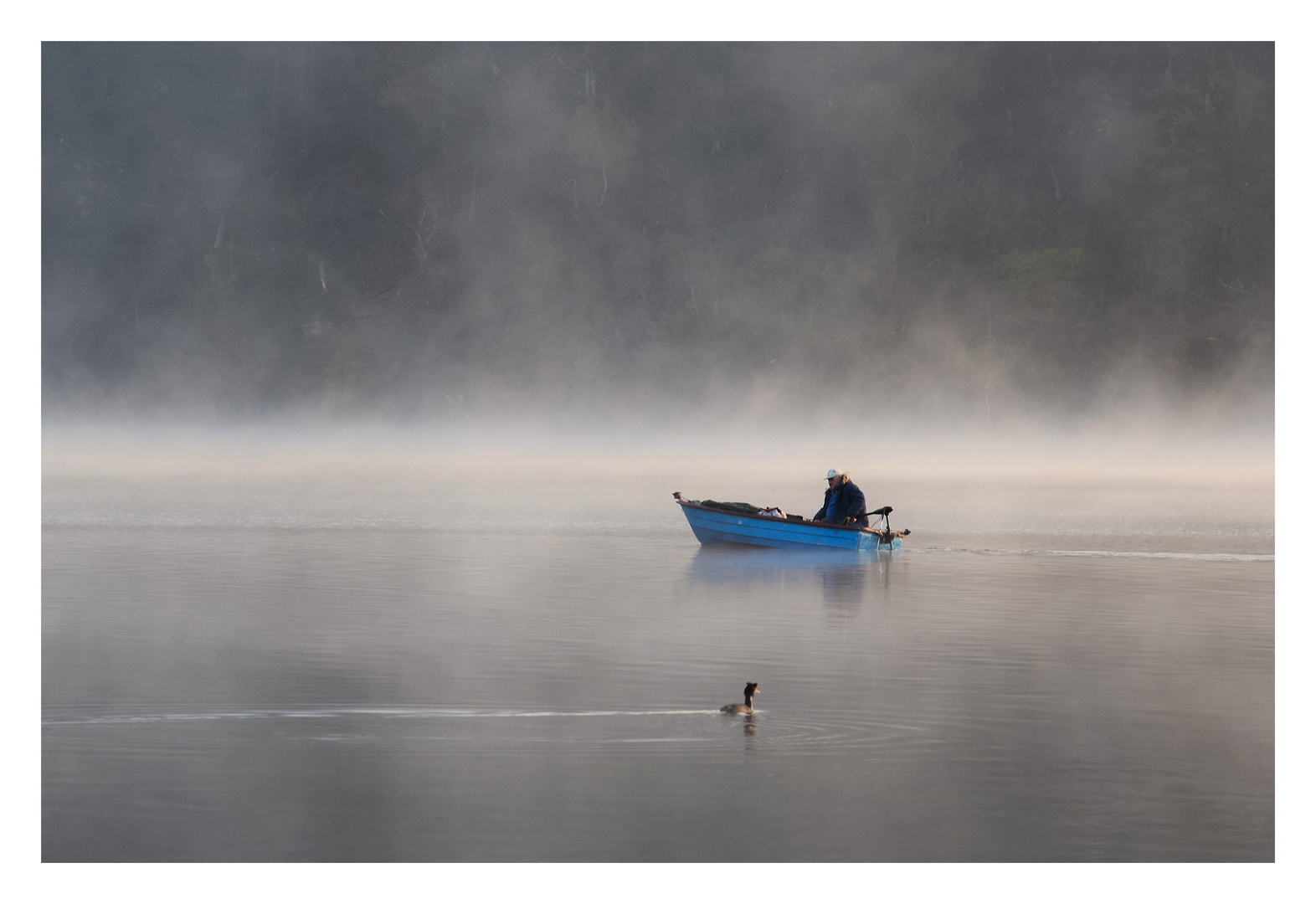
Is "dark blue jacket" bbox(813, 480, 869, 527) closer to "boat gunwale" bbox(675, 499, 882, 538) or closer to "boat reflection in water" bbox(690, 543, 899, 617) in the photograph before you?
"boat gunwale" bbox(675, 499, 882, 538)

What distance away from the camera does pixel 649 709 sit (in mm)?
10156

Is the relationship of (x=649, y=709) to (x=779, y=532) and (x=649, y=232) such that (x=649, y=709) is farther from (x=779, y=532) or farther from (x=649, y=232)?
(x=649, y=232)

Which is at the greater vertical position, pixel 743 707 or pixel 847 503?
pixel 847 503

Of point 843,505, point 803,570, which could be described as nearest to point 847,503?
point 843,505

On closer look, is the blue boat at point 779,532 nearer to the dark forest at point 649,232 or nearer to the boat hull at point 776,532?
the boat hull at point 776,532

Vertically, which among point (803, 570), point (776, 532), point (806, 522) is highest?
point (806, 522)

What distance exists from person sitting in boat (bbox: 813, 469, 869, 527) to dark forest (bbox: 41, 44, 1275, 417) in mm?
46629

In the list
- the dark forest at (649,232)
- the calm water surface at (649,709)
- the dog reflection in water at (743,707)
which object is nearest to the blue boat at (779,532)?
the calm water surface at (649,709)

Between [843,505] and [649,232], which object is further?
[649,232]

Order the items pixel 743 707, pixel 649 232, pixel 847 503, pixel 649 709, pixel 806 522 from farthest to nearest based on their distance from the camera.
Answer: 1. pixel 649 232
2. pixel 847 503
3. pixel 806 522
4. pixel 649 709
5. pixel 743 707

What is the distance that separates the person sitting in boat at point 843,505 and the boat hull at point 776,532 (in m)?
0.22

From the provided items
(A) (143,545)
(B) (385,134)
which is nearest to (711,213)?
(B) (385,134)

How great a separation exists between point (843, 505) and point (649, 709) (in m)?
14.8

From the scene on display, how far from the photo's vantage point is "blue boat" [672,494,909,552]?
24156 millimetres
